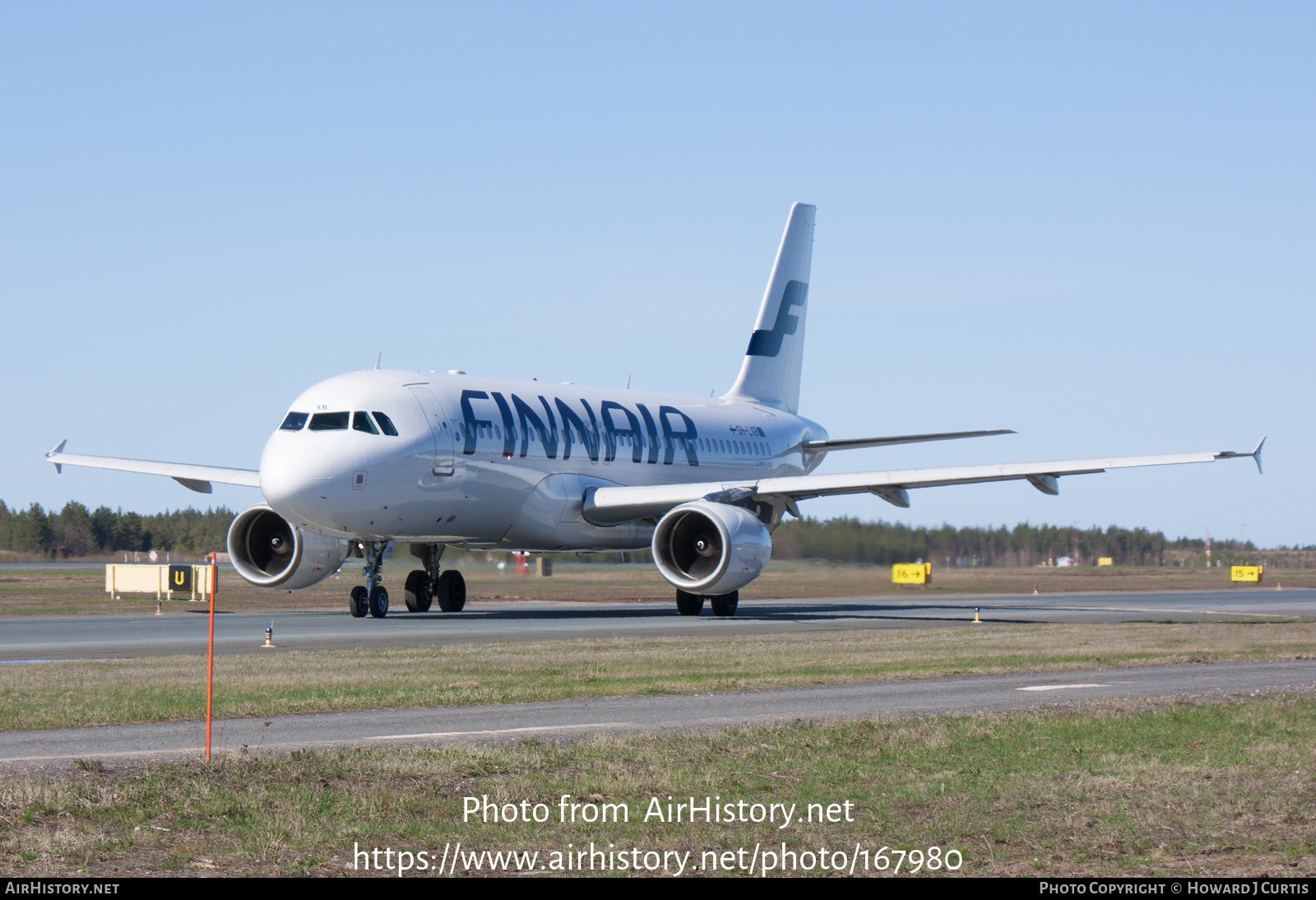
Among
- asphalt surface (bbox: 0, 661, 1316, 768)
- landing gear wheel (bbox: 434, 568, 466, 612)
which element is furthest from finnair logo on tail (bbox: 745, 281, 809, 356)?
asphalt surface (bbox: 0, 661, 1316, 768)

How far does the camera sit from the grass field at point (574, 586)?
36.2 m

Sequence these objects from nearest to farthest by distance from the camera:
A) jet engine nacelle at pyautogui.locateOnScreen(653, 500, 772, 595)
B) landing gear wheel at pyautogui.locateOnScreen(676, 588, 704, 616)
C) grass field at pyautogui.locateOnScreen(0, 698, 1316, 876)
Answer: grass field at pyautogui.locateOnScreen(0, 698, 1316, 876), jet engine nacelle at pyautogui.locateOnScreen(653, 500, 772, 595), landing gear wheel at pyautogui.locateOnScreen(676, 588, 704, 616)

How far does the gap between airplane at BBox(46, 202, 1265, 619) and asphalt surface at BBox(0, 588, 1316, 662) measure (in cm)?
124

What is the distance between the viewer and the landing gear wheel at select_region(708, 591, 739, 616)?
31250 millimetres

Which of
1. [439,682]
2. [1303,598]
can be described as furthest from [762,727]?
[1303,598]

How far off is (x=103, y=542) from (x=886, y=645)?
7045cm

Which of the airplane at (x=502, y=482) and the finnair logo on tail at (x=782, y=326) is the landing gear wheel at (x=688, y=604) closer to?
the airplane at (x=502, y=482)

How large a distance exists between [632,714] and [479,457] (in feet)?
52.6

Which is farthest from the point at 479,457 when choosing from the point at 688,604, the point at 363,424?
the point at 688,604

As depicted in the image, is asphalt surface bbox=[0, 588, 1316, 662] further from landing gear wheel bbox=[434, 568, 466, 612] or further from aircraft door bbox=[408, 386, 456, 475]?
aircraft door bbox=[408, 386, 456, 475]

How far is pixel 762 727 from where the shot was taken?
40.6 ft

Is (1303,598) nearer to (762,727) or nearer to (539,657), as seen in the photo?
(539,657)

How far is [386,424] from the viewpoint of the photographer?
27.6 metres

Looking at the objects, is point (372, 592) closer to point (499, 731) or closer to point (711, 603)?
point (711, 603)
